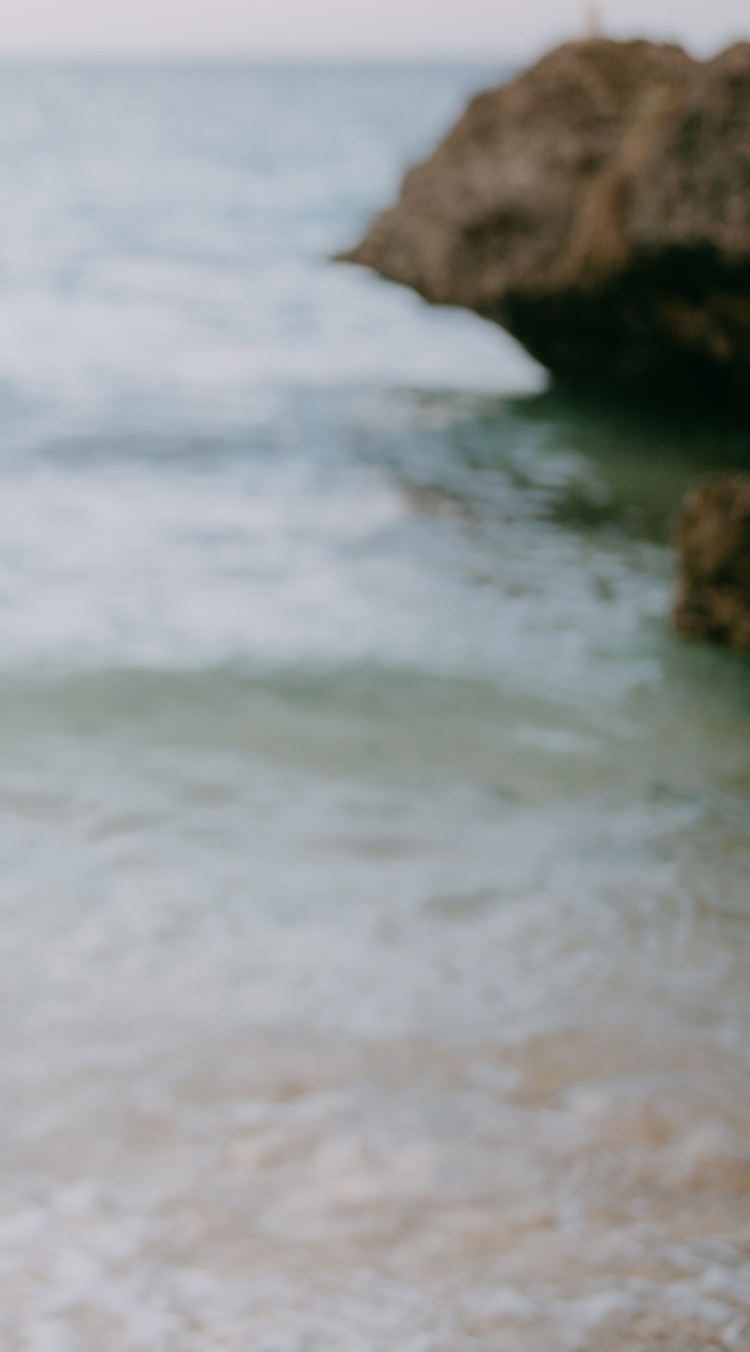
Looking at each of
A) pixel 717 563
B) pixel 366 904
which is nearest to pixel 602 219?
pixel 717 563

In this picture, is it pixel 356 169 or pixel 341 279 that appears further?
pixel 356 169

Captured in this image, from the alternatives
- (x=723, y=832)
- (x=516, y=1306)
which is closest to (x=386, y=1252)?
(x=516, y=1306)

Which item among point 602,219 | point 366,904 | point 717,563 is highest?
point 602,219

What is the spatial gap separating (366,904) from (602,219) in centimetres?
547

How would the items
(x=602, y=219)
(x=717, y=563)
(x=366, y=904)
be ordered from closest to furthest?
(x=366, y=904) → (x=717, y=563) → (x=602, y=219)

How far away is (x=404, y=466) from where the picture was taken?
25.9 feet

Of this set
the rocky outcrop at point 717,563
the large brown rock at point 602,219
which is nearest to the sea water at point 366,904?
the rocky outcrop at point 717,563

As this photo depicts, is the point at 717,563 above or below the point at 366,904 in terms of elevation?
above

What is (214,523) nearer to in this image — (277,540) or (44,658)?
(277,540)

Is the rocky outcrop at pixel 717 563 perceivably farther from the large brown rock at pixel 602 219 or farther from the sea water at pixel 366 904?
the large brown rock at pixel 602 219

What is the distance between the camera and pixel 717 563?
15.5 ft

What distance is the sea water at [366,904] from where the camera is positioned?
204cm

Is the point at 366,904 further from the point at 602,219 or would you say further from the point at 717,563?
the point at 602,219

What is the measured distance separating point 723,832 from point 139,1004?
1.63m
